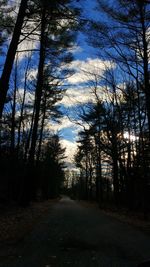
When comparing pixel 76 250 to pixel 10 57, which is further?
pixel 10 57

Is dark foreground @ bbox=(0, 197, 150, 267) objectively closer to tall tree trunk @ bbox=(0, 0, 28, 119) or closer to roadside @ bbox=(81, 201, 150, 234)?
roadside @ bbox=(81, 201, 150, 234)

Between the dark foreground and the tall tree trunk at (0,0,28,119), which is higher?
the tall tree trunk at (0,0,28,119)

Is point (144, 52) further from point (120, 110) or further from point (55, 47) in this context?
point (120, 110)

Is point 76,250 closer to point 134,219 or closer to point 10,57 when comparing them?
point 10,57

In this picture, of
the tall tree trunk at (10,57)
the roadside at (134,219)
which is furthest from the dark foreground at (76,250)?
the tall tree trunk at (10,57)

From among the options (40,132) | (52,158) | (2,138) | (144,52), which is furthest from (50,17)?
(52,158)

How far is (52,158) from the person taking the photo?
48656 mm

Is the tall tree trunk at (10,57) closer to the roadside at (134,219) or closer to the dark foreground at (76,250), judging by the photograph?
the dark foreground at (76,250)

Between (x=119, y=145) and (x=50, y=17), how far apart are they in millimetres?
16351

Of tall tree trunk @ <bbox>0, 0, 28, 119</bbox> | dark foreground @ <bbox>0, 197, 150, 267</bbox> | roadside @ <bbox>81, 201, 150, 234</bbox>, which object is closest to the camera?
dark foreground @ <bbox>0, 197, 150, 267</bbox>

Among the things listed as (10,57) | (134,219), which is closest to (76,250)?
(10,57)

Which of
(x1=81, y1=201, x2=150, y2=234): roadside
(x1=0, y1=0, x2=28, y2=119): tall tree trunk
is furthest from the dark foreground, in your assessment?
(x1=0, y1=0, x2=28, y2=119): tall tree trunk

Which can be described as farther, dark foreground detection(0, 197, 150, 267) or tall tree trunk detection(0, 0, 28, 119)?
tall tree trunk detection(0, 0, 28, 119)

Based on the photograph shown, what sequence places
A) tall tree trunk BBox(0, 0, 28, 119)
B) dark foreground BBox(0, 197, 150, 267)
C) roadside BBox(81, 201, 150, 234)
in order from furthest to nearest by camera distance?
roadside BBox(81, 201, 150, 234) → tall tree trunk BBox(0, 0, 28, 119) → dark foreground BBox(0, 197, 150, 267)
